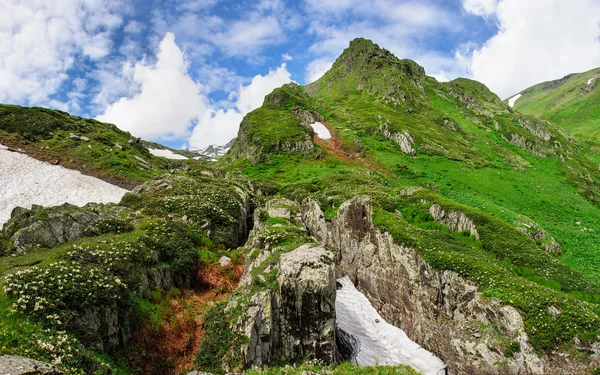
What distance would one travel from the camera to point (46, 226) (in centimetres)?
1872

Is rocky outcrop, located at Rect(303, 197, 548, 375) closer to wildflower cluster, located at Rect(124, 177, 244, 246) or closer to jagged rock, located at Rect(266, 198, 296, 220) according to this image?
jagged rock, located at Rect(266, 198, 296, 220)

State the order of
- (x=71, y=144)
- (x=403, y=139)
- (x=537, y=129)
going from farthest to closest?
(x=537, y=129), (x=403, y=139), (x=71, y=144)

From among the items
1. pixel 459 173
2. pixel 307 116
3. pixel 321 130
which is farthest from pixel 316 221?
pixel 307 116

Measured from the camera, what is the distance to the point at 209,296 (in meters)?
20.0

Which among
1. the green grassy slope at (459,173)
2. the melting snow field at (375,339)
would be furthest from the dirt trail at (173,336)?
the green grassy slope at (459,173)

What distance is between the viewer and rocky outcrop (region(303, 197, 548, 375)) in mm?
15188

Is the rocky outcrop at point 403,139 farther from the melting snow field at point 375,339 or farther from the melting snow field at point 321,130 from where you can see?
the melting snow field at point 375,339

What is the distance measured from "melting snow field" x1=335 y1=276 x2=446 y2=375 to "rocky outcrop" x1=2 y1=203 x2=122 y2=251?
64.5 feet

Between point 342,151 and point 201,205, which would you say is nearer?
point 201,205

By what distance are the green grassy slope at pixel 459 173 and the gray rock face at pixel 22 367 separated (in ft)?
65.9

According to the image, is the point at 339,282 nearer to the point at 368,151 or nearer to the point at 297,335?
the point at 297,335

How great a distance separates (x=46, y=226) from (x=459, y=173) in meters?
65.6

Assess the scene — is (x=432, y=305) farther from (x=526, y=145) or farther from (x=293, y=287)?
(x=526, y=145)

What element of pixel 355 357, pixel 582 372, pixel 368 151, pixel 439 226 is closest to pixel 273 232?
pixel 355 357
